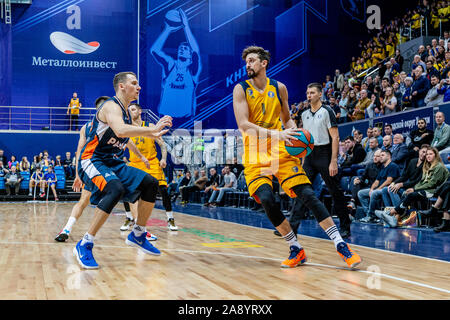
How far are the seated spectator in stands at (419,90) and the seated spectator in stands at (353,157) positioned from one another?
1.83m

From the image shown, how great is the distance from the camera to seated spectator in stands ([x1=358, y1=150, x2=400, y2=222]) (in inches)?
→ 311

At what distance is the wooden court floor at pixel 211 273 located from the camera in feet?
9.61

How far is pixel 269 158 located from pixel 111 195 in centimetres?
136

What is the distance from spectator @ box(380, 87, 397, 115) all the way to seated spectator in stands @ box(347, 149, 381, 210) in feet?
9.32

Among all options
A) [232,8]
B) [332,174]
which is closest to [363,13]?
[232,8]

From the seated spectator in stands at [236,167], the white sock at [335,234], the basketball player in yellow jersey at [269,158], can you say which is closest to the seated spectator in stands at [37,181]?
the seated spectator in stands at [236,167]

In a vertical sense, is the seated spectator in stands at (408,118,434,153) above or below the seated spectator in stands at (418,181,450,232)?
above

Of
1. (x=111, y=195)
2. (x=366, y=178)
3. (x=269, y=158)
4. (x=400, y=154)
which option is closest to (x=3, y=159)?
(x=366, y=178)

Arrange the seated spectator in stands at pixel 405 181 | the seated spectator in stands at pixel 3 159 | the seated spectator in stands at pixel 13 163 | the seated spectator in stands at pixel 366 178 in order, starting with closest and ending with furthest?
the seated spectator in stands at pixel 405 181, the seated spectator in stands at pixel 366 178, the seated spectator in stands at pixel 13 163, the seated spectator in stands at pixel 3 159

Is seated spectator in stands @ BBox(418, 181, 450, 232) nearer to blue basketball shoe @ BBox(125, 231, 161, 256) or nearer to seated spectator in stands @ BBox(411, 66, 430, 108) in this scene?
seated spectator in stands @ BBox(411, 66, 430, 108)

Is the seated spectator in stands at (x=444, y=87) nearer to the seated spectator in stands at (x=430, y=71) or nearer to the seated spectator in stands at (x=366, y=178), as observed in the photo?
the seated spectator in stands at (x=430, y=71)

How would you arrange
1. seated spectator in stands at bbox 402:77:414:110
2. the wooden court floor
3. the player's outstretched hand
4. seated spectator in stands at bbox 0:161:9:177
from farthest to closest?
seated spectator in stands at bbox 0:161:9:177 < seated spectator in stands at bbox 402:77:414:110 < the player's outstretched hand < the wooden court floor

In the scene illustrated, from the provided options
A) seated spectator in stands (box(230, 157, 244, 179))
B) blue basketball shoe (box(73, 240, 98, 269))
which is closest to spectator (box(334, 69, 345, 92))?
seated spectator in stands (box(230, 157, 244, 179))

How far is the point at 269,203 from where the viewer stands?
3787 millimetres
